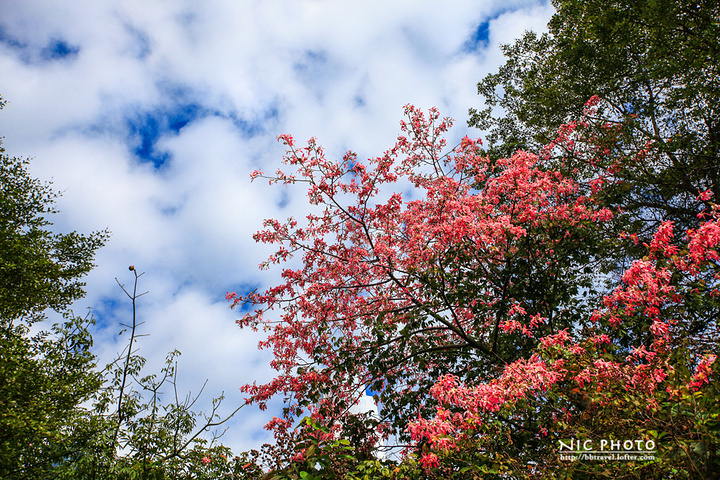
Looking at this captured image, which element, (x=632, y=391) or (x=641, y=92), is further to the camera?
(x=641, y=92)

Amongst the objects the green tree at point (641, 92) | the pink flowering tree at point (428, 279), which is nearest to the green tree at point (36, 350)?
the pink flowering tree at point (428, 279)

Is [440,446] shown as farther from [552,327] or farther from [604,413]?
[552,327]

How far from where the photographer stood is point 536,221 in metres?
7.16

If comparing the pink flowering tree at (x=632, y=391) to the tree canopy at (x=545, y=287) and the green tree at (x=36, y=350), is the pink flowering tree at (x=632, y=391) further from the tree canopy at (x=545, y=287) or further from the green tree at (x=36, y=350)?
the green tree at (x=36, y=350)

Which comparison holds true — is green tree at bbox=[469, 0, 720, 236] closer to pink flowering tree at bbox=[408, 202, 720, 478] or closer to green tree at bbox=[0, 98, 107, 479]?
pink flowering tree at bbox=[408, 202, 720, 478]

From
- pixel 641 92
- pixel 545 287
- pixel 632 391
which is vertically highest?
pixel 641 92

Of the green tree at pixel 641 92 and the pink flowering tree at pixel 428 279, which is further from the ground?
the green tree at pixel 641 92

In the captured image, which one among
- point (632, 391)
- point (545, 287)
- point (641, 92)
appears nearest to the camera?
point (632, 391)

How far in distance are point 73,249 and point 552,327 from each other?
15619mm

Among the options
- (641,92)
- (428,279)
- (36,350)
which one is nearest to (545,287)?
(428,279)

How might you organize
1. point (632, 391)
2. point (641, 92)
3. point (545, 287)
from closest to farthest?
point (632, 391) → point (545, 287) → point (641, 92)

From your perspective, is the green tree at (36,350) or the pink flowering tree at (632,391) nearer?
the pink flowering tree at (632,391)

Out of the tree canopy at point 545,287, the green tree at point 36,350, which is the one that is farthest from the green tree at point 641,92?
the green tree at point 36,350

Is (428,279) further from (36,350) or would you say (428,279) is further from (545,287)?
(36,350)
